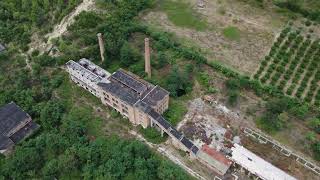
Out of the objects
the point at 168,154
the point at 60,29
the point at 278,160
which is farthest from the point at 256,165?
the point at 60,29

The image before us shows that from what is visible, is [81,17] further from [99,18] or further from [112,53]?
[112,53]

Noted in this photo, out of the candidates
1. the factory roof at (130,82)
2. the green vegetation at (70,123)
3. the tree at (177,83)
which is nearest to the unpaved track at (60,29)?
the green vegetation at (70,123)

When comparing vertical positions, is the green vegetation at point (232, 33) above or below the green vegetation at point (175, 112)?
above

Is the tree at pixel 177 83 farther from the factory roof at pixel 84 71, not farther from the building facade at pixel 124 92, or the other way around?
the factory roof at pixel 84 71

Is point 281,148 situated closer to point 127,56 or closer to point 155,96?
point 155,96

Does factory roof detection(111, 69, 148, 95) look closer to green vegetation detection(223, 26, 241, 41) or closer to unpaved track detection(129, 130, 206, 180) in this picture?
unpaved track detection(129, 130, 206, 180)

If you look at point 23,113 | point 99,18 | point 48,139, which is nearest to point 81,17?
point 99,18
